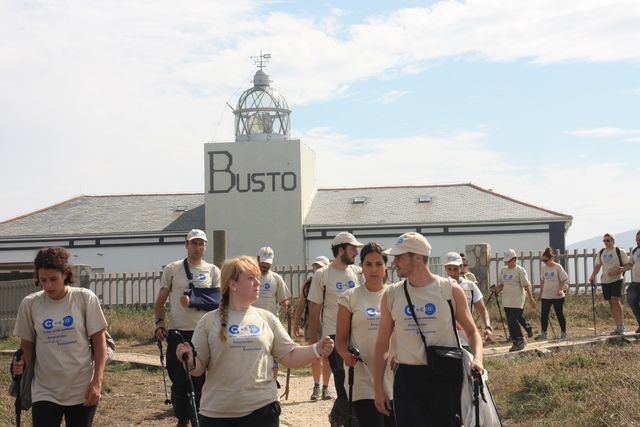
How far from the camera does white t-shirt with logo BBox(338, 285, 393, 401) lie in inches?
304

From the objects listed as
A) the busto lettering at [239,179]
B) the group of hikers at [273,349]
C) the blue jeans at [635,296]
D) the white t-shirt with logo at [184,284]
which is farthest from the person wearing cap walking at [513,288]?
the busto lettering at [239,179]

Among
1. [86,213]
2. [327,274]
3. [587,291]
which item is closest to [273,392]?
[327,274]

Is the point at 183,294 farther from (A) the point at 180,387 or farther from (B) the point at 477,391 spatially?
(B) the point at 477,391

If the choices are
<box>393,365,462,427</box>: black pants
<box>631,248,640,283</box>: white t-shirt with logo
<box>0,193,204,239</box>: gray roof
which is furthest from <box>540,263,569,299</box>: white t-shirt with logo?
<box>0,193,204,239</box>: gray roof

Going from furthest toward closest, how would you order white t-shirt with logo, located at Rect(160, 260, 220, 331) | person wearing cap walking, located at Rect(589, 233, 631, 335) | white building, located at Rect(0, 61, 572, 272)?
white building, located at Rect(0, 61, 572, 272) < person wearing cap walking, located at Rect(589, 233, 631, 335) < white t-shirt with logo, located at Rect(160, 260, 220, 331)

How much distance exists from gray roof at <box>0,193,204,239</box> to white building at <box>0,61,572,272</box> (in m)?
0.06

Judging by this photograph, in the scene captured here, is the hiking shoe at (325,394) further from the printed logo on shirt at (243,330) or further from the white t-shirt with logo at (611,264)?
the printed logo on shirt at (243,330)

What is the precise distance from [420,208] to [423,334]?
3366cm

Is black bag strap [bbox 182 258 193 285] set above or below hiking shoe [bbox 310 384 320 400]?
above

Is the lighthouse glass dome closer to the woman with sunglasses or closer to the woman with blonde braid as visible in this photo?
the woman with sunglasses

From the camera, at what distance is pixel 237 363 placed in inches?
243

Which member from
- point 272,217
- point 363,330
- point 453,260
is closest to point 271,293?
point 453,260

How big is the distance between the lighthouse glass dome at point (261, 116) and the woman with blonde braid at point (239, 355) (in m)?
33.6

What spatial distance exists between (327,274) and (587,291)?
1711 centimetres
